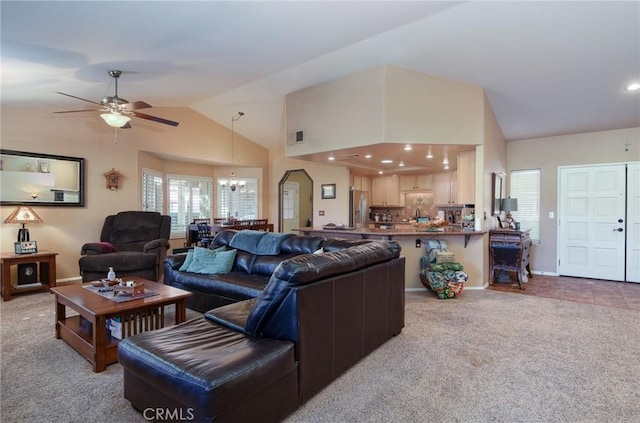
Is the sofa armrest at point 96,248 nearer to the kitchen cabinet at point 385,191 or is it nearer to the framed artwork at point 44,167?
the framed artwork at point 44,167

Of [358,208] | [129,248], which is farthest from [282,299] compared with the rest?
[358,208]

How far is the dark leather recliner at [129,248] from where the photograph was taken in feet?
15.3

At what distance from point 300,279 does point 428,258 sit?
3.43m

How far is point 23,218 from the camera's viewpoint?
463 centimetres

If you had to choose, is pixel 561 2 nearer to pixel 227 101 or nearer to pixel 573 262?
pixel 573 262

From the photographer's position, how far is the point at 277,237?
4199 millimetres

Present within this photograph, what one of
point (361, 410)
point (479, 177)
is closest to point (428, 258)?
point (479, 177)

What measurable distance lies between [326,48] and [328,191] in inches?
173

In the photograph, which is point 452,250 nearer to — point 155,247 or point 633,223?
point 633,223

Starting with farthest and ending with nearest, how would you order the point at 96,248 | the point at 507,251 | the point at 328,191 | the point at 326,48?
the point at 328,191
the point at 507,251
the point at 96,248
the point at 326,48

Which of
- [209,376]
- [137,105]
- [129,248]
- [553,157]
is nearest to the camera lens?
[209,376]

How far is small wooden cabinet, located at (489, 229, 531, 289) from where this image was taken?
515cm

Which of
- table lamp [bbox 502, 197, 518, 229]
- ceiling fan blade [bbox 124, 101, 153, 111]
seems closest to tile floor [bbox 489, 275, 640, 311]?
table lamp [bbox 502, 197, 518, 229]

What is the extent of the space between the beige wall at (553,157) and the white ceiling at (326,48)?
0.42 meters
